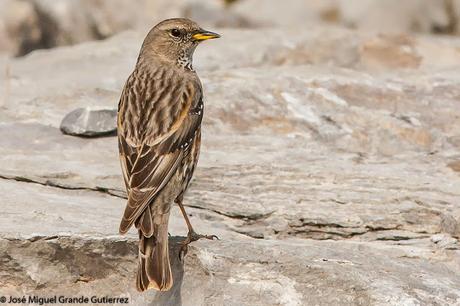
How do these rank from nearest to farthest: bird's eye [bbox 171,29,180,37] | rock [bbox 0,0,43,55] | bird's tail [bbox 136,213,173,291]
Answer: bird's tail [bbox 136,213,173,291], bird's eye [bbox 171,29,180,37], rock [bbox 0,0,43,55]

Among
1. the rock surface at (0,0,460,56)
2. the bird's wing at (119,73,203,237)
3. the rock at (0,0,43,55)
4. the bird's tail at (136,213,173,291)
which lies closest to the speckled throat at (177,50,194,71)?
the bird's wing at (119,73,203,237)

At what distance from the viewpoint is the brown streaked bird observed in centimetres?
754

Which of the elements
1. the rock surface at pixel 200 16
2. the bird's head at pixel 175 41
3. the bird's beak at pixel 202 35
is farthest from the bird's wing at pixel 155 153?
the rock surface at pixel 200 16

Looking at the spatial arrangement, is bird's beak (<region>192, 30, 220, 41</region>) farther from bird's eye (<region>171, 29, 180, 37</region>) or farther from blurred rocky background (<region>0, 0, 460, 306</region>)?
blurred rocky background (<region>0, 0, 460, 306</region>)

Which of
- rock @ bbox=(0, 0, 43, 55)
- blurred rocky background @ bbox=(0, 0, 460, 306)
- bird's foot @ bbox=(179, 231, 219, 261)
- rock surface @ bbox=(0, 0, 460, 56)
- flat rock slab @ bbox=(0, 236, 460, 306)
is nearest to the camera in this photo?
flat rock slab @ bbox=(0, 236, 460, 306)

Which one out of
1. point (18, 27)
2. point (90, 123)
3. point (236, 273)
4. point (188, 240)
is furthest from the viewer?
point (18, 27)

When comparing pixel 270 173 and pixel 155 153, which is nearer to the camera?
pixel 155 153

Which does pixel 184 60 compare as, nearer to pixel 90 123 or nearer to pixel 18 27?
pixel 90 123

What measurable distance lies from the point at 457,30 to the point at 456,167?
29.8 ft

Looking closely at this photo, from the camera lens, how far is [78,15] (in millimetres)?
16625

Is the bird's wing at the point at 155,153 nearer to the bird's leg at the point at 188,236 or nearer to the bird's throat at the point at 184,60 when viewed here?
the bird's leg at the point at 188,236

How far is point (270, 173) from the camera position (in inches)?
376

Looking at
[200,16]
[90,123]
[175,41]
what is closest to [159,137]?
[175,41]

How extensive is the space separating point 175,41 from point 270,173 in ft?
4.74
